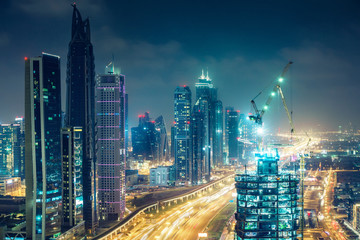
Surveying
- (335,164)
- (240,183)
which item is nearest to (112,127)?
(240,183)

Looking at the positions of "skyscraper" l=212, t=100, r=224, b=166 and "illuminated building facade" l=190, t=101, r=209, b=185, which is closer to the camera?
"illuminated building facade" l=190, t=101, r=209, b=185

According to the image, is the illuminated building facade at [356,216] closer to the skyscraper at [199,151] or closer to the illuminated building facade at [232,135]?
the skyscraper at [199,151]

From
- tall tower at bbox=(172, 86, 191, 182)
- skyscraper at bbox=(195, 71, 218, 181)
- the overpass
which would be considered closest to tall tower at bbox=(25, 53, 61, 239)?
the overpass

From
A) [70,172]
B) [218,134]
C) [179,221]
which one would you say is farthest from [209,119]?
[70,172]

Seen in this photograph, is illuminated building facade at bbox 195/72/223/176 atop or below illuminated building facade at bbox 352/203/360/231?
atop

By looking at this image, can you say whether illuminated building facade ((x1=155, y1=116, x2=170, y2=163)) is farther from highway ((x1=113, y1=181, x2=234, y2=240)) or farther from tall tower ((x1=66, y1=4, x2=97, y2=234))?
tall tower ((x1=66, y1=4, x2=97, y2=234))

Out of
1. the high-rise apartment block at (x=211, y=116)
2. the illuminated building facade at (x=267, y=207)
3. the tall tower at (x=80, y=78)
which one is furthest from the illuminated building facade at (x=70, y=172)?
the high-rise apartment block at (x=211, y=116)
